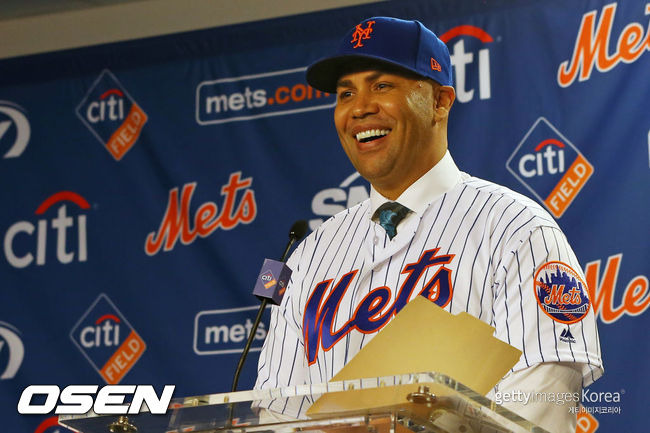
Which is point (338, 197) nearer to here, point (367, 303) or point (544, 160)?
point (544, 160)

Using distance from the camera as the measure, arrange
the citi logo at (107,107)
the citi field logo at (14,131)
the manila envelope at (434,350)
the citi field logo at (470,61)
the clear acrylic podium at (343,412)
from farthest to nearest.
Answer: the citi field logo at (14,131)
the citi logo at (107,107)
the citi field logo at (470,61)
the manila envelope at (434,350)
the clear acrylic podium at (343,412)

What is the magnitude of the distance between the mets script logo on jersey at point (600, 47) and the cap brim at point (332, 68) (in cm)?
139

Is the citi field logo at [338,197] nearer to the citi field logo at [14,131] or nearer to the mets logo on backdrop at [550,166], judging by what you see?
the mets logo on backdrop at [550,166]

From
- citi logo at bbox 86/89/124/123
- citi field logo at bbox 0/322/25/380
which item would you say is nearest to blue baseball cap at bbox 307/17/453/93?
citi logo at bbox 86/89/124/123

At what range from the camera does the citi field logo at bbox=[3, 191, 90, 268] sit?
13.0 ft

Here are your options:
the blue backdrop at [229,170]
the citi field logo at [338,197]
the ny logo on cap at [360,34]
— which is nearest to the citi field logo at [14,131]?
the blue backdrop at [229,170]

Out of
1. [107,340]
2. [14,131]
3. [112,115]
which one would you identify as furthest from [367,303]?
[14,131]

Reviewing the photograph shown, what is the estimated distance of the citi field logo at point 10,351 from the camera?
153 inches

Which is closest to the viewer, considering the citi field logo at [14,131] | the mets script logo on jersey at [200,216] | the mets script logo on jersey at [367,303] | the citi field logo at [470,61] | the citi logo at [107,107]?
the mets script logo on jersey at [367,303]

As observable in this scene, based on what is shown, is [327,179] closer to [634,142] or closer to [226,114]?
[226,114]

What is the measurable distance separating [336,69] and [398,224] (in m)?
0.37

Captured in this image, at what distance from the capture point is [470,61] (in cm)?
A: 352

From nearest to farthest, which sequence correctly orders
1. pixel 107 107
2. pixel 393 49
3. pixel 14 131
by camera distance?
1. pixel 393 49
2. pixel 107 107
3. pixel 14 131

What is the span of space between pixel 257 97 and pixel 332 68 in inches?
66.3
